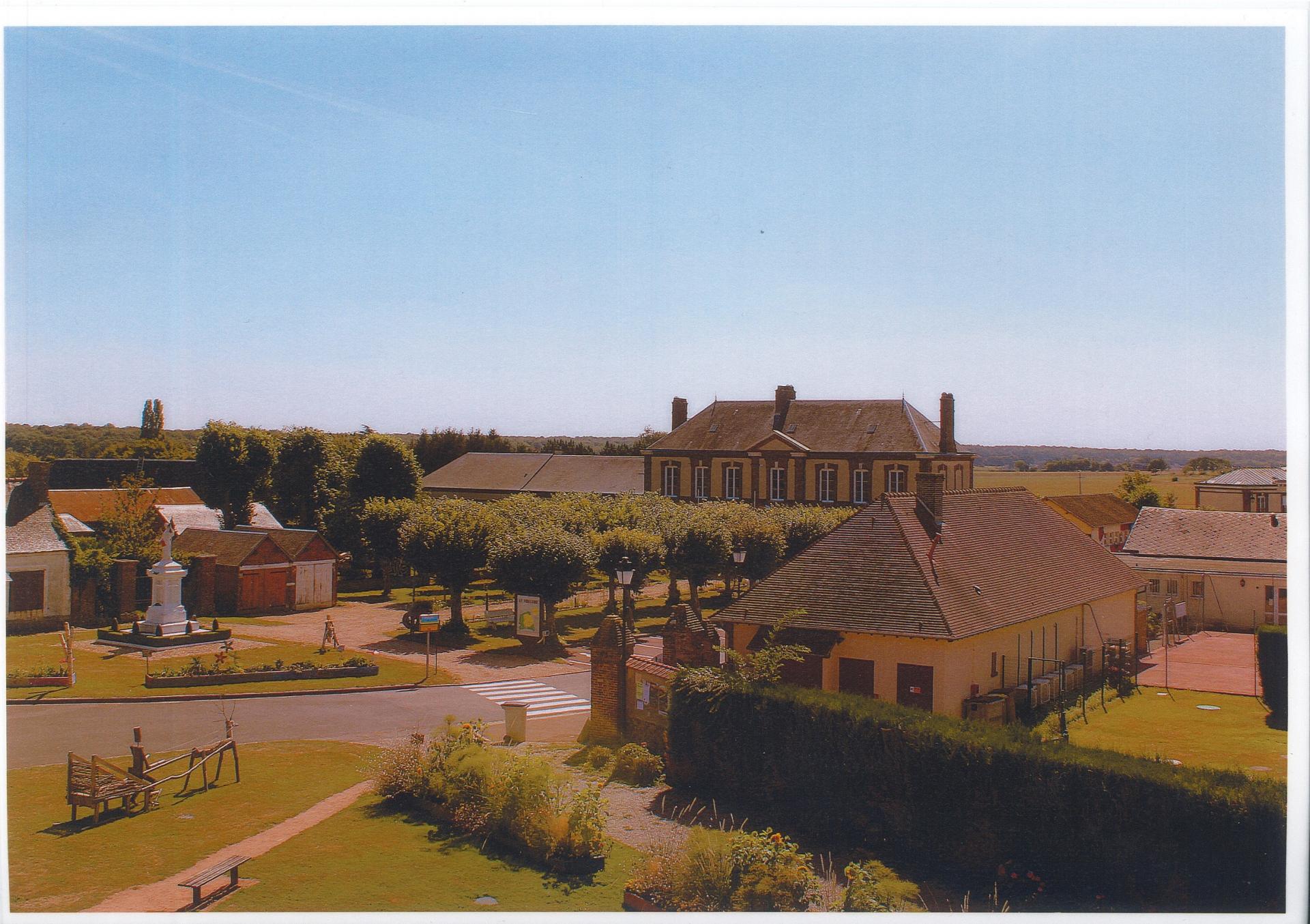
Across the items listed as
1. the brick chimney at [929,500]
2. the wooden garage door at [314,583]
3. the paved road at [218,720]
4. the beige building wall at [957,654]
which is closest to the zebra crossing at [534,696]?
the paved road at [218,720]

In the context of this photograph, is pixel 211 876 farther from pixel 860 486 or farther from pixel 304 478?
pixel 860 486

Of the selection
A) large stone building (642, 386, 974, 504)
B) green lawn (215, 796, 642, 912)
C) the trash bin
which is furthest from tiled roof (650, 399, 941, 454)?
green lawn (215, 796, 642, 912)

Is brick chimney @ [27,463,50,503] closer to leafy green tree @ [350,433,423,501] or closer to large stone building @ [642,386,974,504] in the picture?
leafy green tree @ [350,433,423,501]

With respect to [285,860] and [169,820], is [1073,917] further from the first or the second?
[169,820]

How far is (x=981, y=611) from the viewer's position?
19.1 m

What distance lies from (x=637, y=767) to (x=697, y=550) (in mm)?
21366

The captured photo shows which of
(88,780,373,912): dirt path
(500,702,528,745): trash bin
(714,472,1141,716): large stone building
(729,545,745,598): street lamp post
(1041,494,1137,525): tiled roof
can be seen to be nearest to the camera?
(88,780,373,912): dirt path

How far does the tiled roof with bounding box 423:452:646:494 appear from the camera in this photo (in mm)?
69188

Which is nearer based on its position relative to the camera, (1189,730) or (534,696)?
(1189,730)

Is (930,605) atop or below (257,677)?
Result: atop

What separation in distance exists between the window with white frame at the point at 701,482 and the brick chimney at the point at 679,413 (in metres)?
7.37

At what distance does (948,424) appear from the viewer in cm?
5697

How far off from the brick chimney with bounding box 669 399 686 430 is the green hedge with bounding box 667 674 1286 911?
55872mm

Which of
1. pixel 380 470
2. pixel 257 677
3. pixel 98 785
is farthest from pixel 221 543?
pixel 98 785
